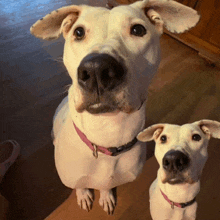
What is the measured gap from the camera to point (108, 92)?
87cm

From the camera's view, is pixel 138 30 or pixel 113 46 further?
pixel 138 30

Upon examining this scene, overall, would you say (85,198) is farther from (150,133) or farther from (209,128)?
(209,128)

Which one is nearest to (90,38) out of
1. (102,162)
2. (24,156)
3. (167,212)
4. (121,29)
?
(121,29)

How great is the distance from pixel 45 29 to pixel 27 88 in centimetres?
160

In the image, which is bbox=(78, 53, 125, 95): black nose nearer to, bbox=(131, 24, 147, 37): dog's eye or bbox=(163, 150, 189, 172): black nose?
bbox=(131, 24, 147, 37): dog's eye

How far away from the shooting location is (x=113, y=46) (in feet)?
3.00

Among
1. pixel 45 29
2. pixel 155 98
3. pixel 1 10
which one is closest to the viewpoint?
pixel 45 29

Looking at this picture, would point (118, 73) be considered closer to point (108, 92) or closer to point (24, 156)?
point (108, 92)

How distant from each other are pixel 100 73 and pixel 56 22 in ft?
1.67

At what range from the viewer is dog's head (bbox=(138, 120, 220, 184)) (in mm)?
1201

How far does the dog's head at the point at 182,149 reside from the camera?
47.3 inches

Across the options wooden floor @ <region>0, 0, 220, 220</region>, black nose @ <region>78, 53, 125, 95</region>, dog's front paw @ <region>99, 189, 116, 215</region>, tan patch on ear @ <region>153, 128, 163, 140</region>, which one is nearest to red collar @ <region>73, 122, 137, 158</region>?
tan patch on ear @ <region>153, 128, 163, 140</region>

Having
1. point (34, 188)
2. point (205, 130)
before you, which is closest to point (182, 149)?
point (205, 130)

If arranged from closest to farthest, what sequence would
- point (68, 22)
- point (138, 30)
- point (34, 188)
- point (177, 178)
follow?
point (138, 30) < point (68, 22) < point (177, 178) < point (34, 188)
